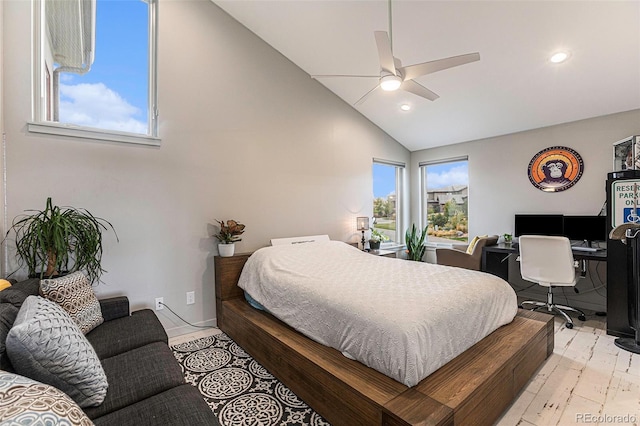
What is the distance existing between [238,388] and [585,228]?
4228 mm

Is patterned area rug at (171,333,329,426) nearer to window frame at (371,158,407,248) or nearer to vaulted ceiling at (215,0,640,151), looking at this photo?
vaulted ceiling at (215,0,640,151)

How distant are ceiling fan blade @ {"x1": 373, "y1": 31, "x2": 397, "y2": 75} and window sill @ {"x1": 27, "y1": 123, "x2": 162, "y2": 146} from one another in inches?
84.8

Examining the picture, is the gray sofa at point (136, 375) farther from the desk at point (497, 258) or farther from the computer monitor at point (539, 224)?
the computer monitor at point (539, 224)

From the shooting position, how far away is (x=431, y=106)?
3.99 metres

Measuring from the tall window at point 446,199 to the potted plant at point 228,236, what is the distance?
144 inches

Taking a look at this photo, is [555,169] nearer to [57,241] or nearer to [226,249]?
[226,249]

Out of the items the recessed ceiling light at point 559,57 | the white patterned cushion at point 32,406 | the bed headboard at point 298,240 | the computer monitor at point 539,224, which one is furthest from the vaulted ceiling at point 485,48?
the white patterned cushion at point 32,406

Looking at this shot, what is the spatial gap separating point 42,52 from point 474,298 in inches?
148

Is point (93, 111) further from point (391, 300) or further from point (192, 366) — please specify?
point (391, 300)

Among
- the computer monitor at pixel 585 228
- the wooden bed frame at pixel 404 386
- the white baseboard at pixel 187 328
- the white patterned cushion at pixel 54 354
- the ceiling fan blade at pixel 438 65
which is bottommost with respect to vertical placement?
the white baseboard at pixel 187 328

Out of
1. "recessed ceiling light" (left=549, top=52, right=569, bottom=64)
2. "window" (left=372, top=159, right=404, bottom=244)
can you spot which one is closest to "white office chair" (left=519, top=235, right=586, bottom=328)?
"recessed ceiling light" (left=549, top=52, right=569, bottom=64)

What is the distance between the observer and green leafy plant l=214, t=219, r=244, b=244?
3096 millimetres

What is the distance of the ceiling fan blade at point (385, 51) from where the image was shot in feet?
6.41

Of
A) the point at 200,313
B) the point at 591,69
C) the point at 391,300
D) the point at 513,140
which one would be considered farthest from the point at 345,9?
the point at 200,313
